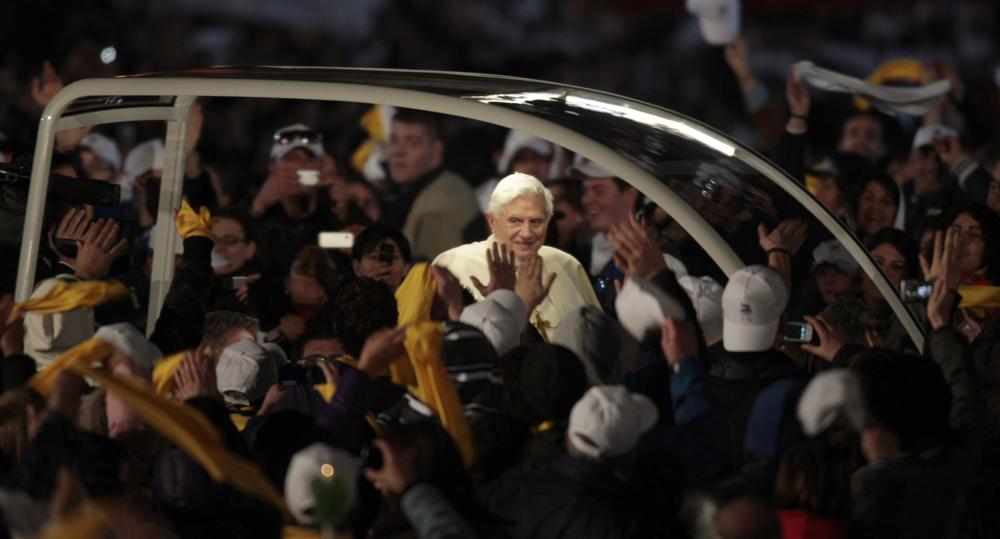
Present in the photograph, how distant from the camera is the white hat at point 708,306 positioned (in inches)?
249

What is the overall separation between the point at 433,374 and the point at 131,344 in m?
0.84

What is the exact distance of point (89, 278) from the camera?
21.8 ft

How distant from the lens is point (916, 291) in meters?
6.65

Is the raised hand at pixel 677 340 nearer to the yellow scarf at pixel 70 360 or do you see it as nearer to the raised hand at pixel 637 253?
the raised hand at pixel 637 253

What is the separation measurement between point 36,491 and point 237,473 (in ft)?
1.55

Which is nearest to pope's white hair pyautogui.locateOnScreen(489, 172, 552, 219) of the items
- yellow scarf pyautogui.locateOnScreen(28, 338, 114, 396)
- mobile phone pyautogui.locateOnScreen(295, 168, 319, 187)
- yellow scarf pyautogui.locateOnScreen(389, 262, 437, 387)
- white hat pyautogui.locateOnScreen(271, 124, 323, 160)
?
yellow scarf pyautogui.locateOnScreen(389, 262, 437, 387)

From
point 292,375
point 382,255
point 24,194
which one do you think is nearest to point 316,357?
point 292,375

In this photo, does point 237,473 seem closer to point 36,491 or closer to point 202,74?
point 36,491

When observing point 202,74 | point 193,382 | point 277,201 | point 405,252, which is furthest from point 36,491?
point 277,201

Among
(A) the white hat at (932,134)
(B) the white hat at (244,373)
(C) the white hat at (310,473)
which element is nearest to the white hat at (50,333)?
(B) the white hat at (244,373)

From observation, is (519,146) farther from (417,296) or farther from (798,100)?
(417,296)

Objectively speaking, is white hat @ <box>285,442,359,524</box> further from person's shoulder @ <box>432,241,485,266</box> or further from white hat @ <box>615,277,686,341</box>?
person's shoulder @ <box>432,241,485,266</box>

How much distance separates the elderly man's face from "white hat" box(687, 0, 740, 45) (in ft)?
17.4

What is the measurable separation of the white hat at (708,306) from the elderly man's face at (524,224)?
1039mm
